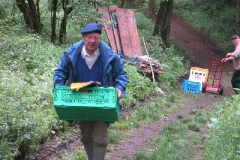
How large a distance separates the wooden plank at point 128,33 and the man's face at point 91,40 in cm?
988

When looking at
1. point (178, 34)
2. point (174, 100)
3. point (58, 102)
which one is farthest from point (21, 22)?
point (178, 34)

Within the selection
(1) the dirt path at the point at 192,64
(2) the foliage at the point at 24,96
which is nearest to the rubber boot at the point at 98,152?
(2) the foliage at the point at 24,96

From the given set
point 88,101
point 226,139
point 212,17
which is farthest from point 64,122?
point 212,17

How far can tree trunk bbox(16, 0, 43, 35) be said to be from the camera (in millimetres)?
13773

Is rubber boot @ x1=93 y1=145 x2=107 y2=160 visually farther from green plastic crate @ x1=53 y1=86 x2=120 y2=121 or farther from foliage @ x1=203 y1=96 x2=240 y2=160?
foliage @ x1=203 y1=96 x2=240 y2=160

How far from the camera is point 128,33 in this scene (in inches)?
591

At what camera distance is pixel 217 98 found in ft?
41.9

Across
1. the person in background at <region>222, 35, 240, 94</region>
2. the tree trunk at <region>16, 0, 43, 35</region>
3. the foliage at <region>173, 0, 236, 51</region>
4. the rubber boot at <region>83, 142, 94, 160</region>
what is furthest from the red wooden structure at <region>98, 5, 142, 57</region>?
the foliage at <region>173, 0, 236, 51</region>

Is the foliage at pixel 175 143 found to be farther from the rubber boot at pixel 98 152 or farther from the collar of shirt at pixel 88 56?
the collar of shirt at pixel 88 56

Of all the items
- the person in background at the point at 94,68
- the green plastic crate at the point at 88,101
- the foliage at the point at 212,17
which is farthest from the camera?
the foliage at the point at 212,17

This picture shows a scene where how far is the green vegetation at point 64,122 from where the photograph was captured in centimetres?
521

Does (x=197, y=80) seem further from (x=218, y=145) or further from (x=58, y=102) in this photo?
(x=58, y=102)

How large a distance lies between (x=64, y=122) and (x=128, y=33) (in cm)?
845

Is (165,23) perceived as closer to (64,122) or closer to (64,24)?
(64,24)
